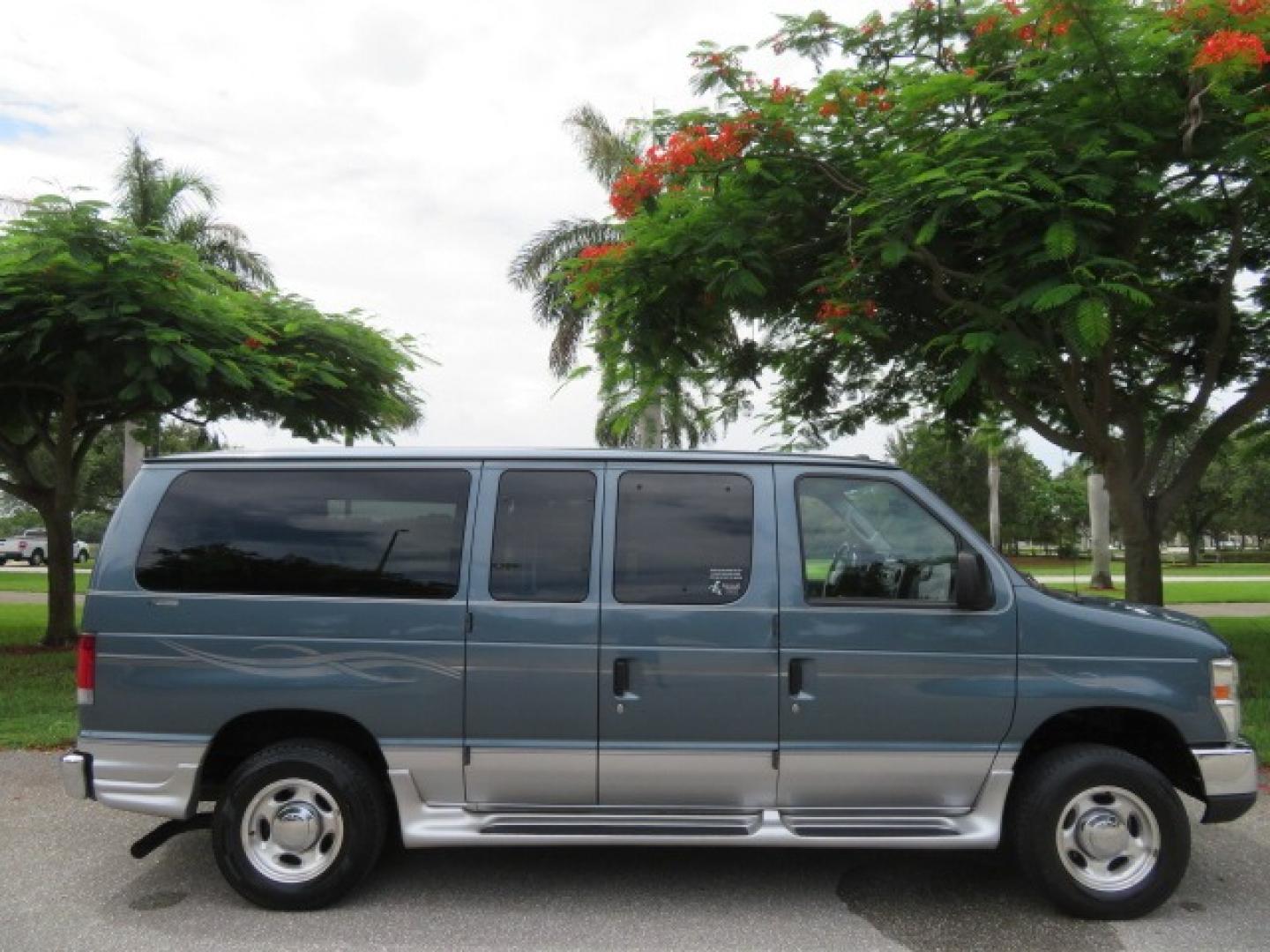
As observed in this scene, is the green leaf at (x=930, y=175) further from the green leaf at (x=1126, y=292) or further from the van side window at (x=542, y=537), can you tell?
the van side window at (x=542, y=537)

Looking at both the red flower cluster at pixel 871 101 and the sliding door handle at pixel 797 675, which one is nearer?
the sliding door handle at pixel 797 675

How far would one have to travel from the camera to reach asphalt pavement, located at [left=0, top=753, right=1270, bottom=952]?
4.07 meters

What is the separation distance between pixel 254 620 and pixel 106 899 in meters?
1.44

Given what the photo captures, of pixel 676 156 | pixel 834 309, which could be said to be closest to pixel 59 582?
pixel 676 156

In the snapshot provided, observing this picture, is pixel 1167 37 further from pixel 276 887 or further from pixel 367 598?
pixel 276 887

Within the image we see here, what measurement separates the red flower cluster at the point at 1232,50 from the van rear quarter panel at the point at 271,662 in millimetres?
6345

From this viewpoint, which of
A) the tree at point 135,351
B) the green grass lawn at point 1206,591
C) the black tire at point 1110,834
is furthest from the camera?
the green grass lawn at point 1206,591

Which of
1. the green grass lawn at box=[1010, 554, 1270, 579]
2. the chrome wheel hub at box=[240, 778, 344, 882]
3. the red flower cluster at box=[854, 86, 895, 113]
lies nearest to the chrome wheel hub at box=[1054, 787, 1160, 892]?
the chrome wheel hub at box=[240, 778, 344, 882]

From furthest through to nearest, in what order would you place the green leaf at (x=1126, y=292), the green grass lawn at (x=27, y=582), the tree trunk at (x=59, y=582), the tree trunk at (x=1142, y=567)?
the green grass lawn at (x=27, y=582), the tree trunk at (x=59, y=582), the tree trunk at (x=1142, y=567), the green leaf at (x=1126, y=292)

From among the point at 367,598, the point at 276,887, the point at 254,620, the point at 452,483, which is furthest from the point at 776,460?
the point at 276,887

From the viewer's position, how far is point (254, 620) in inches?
175

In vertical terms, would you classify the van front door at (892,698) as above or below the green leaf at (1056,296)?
below

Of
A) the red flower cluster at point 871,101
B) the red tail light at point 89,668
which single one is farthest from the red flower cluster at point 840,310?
the red tail light at point 89,668

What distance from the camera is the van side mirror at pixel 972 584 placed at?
427 centimetres
